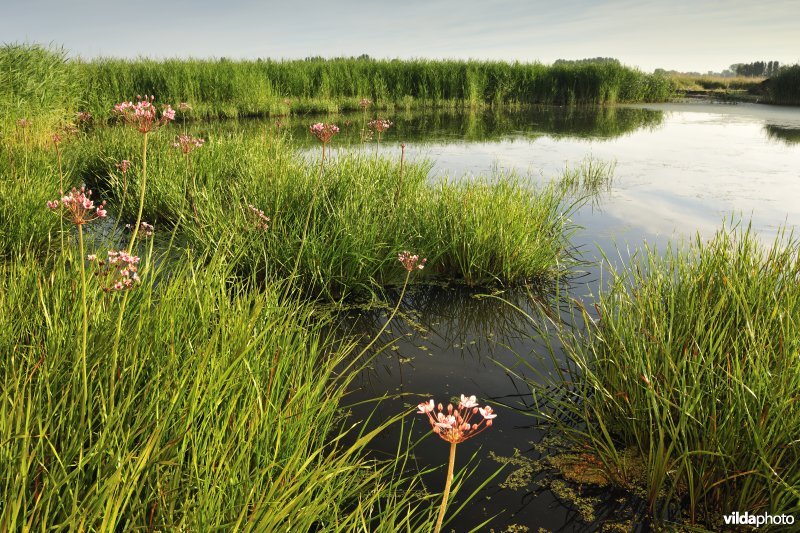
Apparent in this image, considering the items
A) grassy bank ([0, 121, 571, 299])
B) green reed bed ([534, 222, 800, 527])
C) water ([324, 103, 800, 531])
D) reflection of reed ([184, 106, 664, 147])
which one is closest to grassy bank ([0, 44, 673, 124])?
reflection of reed ([184, 106, 664, 147])

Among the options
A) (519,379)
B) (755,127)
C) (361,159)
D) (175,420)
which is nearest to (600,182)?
(361,159)

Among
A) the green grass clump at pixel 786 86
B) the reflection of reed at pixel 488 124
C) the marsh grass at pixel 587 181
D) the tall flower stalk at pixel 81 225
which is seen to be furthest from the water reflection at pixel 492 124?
the tall flower stalk at pixel 81 225

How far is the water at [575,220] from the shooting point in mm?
2520

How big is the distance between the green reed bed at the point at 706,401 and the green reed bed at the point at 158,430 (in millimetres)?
955

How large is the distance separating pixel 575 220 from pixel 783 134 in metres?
11.0

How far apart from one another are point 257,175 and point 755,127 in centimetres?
1588

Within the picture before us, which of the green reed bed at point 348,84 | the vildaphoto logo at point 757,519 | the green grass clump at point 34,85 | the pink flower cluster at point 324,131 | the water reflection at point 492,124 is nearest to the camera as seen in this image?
the vildaphoto logo at point 757,519

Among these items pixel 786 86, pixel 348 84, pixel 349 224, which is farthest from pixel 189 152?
pixel 786 86

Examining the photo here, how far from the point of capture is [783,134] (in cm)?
1397

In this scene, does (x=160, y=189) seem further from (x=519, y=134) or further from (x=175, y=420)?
(x=519, y=134)

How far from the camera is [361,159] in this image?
571 cm

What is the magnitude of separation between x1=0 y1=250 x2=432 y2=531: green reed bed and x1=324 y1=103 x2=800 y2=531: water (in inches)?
21.0

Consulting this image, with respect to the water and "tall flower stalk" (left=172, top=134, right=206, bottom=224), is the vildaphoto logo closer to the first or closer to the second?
the water

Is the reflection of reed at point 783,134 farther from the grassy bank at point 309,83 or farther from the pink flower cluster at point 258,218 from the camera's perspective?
the pink flower cluster at point 258,218
